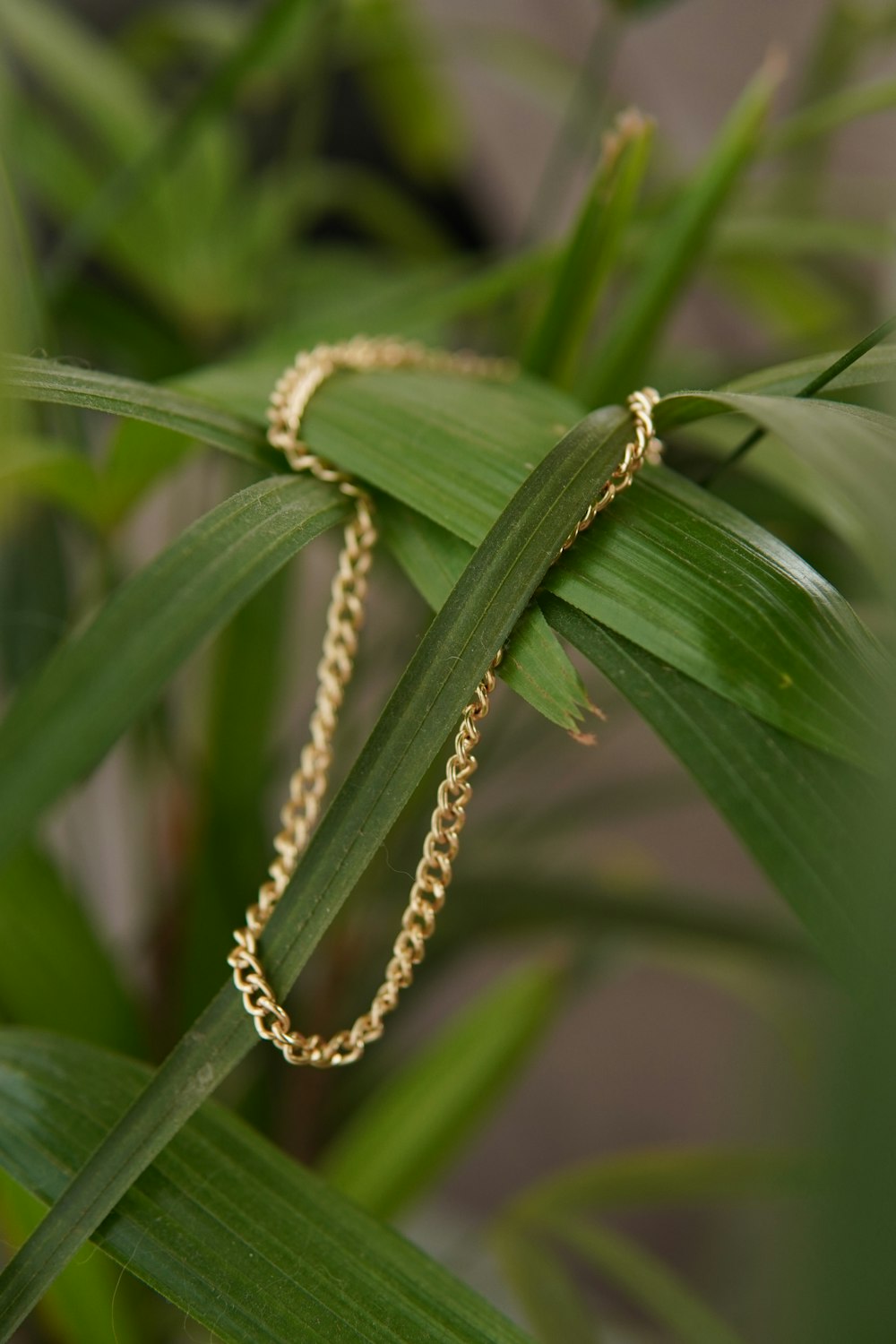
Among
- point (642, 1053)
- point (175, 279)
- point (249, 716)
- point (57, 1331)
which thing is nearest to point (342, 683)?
point (249, 716)

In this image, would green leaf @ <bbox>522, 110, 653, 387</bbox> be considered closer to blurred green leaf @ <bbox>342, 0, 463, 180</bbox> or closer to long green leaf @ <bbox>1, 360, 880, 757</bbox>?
long green leaf @ <bbox>1, 360, 880, 757</bbox>

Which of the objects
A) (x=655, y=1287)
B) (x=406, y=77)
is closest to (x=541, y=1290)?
(x=655, y=1287)

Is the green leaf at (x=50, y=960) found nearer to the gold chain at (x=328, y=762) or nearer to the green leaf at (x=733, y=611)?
the gold chain at (x=328, y=762)

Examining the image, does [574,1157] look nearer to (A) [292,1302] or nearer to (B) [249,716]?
(B) [249,716]

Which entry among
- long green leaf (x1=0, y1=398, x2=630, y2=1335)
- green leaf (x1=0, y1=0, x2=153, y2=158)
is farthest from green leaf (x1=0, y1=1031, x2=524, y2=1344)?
green leaf (x1=0, y1=0, x2=153, y2=158)

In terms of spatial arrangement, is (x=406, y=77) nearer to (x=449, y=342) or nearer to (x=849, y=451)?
(x=449, y=342)

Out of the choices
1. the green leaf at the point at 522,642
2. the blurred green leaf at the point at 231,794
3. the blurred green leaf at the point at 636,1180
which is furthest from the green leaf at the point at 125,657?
the blurred green leaf at the point at 636,1180
